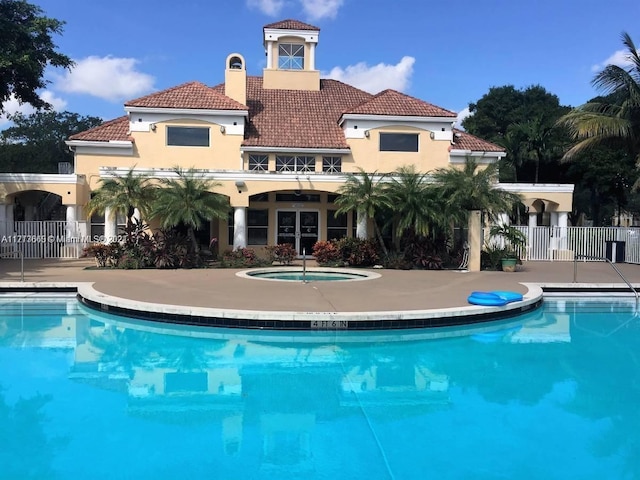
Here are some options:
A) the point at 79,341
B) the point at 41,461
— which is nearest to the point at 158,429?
the point at 41,461

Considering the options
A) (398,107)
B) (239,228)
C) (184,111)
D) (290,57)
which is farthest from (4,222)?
(398,107)

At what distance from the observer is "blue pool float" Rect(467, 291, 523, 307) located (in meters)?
11.9

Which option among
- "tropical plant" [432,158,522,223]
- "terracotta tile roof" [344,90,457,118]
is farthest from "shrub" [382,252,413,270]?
"terracotta tile roof" [344,90,457,118]

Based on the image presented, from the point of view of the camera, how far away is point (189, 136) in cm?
2477

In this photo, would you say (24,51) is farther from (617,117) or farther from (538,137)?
(538,137)

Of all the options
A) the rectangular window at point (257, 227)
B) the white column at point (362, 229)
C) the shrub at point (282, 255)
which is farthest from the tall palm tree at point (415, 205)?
the rectangular window at point (257, 227)

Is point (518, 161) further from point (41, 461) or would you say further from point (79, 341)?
point (41, 461)

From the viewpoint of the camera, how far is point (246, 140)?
82.5 ft

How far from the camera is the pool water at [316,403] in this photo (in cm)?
534

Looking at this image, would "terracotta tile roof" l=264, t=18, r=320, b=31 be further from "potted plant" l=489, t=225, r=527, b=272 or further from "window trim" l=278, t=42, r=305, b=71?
"potted plant" l=489, t=225, r=527, b=272

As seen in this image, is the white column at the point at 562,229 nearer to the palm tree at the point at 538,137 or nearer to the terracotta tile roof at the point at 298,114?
the terracotta tile roof at the point at 298,114

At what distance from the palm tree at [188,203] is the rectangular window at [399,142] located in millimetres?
9376

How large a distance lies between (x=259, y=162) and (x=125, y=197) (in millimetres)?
7675

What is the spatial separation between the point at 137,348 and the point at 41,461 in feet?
14.7
